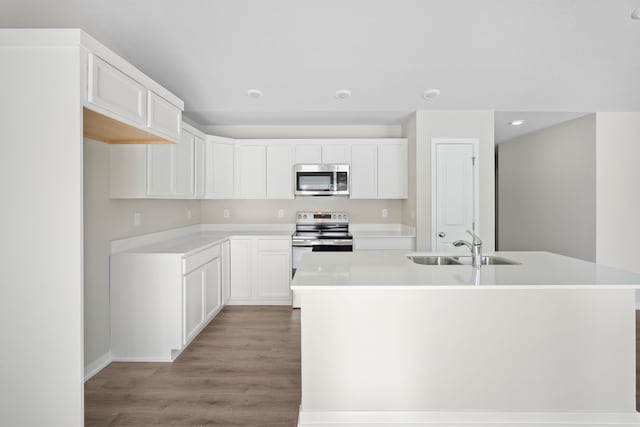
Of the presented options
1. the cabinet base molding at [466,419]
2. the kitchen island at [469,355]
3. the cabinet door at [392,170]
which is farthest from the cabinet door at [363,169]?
the cabinet base molding at [466,419]

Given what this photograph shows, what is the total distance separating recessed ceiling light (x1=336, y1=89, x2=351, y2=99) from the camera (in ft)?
13.4

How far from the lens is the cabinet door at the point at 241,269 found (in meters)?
4.72

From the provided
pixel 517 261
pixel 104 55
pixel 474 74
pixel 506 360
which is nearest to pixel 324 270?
pixel 506 360

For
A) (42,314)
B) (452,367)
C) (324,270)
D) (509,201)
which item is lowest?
(452,367)

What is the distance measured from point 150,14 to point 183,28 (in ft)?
0.92

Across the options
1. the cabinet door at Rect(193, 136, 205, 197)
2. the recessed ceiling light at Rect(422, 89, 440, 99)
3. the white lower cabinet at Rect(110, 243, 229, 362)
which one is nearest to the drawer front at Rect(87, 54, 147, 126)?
the white lower cabinet at Rect(110, 243, 229, 362)

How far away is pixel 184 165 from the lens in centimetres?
410

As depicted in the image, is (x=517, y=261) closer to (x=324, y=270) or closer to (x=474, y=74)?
(x=324, y=270)

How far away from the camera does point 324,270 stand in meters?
2.32

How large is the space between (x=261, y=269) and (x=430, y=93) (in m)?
3.00

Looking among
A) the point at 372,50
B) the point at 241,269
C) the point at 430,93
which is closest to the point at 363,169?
the point at 430,93

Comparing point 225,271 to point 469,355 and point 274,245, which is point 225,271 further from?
point 469,355

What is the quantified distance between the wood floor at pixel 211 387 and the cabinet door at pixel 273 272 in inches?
40.3

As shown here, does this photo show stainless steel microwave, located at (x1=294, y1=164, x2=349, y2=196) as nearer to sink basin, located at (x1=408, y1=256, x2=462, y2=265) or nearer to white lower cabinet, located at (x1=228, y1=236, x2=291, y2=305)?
white lower cabinet, located at (x1=228, y1=236, x2=291, y2=305)
